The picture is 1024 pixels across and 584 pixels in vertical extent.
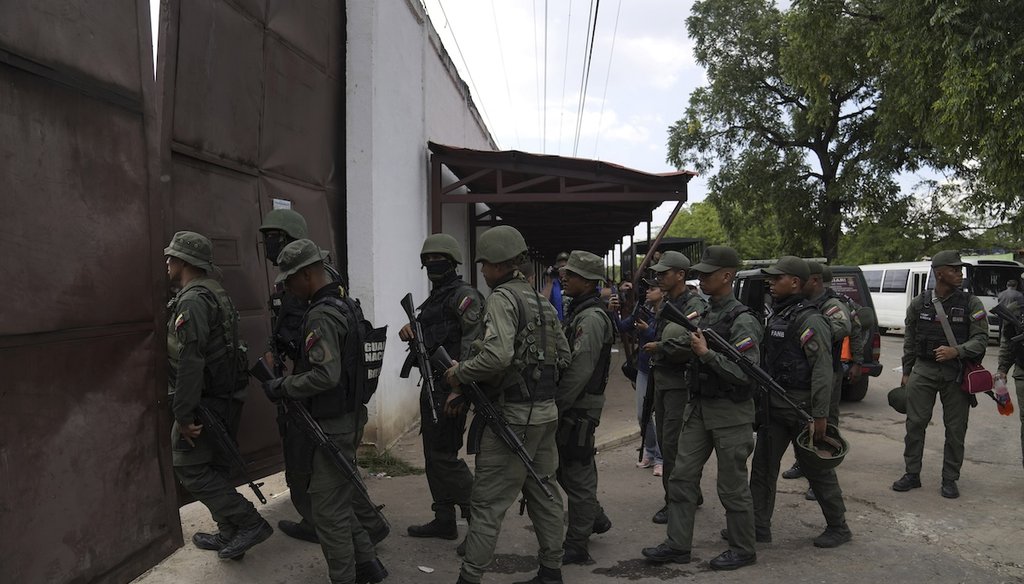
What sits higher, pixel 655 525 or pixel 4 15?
pixel 4 15

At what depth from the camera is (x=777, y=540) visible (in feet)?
14.3

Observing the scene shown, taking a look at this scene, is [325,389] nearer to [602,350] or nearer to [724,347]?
[602,350]

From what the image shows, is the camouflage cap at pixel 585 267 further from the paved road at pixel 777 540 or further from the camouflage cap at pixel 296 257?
the paved road at pixel 777 540

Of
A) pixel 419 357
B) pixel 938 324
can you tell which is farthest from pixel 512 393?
pixel 938 324

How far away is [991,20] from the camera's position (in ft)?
37.0

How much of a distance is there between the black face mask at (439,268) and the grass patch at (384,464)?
2.22 m

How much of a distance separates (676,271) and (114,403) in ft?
10.9

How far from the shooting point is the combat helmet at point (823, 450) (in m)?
3.99

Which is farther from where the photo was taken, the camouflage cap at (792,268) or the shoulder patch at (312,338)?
the camouflage cap at (792,268)

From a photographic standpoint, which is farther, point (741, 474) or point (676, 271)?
point (676, 271)

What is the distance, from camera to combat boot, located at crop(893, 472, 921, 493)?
529cm

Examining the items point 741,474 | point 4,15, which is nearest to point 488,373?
point 741,474

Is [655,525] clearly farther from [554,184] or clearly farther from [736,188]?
[736,188]

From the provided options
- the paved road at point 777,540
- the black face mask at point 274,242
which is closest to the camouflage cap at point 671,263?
the paved road at point 777,540
